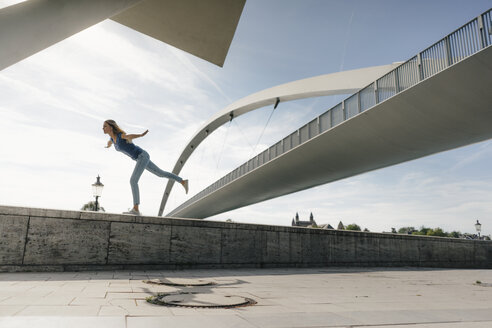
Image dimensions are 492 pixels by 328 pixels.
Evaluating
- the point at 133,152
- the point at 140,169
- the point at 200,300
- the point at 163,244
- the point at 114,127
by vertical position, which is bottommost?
the point at 200,300

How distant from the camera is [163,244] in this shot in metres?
7.68

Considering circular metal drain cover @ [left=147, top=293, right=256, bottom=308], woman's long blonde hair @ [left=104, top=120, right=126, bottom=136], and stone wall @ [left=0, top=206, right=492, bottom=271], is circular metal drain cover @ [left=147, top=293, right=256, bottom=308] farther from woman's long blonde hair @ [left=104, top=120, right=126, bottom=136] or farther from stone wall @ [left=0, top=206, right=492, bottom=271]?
woman's long blonde hair @ [left=104, top=120, right=126, bottom=136]

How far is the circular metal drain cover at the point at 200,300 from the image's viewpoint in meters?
3.48

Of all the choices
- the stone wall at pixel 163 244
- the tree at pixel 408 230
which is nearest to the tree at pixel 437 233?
the tree at pixel 408 230

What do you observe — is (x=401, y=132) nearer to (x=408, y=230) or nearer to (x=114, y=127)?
(x=114, y=127)

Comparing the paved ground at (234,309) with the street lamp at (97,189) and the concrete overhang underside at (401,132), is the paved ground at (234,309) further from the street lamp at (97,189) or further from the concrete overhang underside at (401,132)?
the concrete overhang underside at (401,132)

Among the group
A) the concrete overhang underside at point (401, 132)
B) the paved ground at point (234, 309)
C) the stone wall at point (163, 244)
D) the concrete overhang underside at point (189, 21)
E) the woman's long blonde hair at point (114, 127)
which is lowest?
the paved ground at point (234, 309)

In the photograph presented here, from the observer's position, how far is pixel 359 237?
435 inches

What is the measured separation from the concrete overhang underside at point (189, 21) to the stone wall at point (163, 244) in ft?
13.9

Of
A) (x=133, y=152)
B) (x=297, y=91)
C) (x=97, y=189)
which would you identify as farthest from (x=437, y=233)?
(x=133, y=152)

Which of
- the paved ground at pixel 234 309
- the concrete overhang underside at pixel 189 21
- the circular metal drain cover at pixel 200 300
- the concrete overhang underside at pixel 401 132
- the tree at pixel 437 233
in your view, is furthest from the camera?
the tree at pixel 437 233

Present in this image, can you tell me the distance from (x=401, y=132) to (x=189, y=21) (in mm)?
17277

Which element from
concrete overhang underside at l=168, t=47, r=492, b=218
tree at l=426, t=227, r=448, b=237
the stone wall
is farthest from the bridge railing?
tree at l=426, t=227, r=448, b=237

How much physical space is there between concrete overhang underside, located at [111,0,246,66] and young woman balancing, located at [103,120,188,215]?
2.47m
